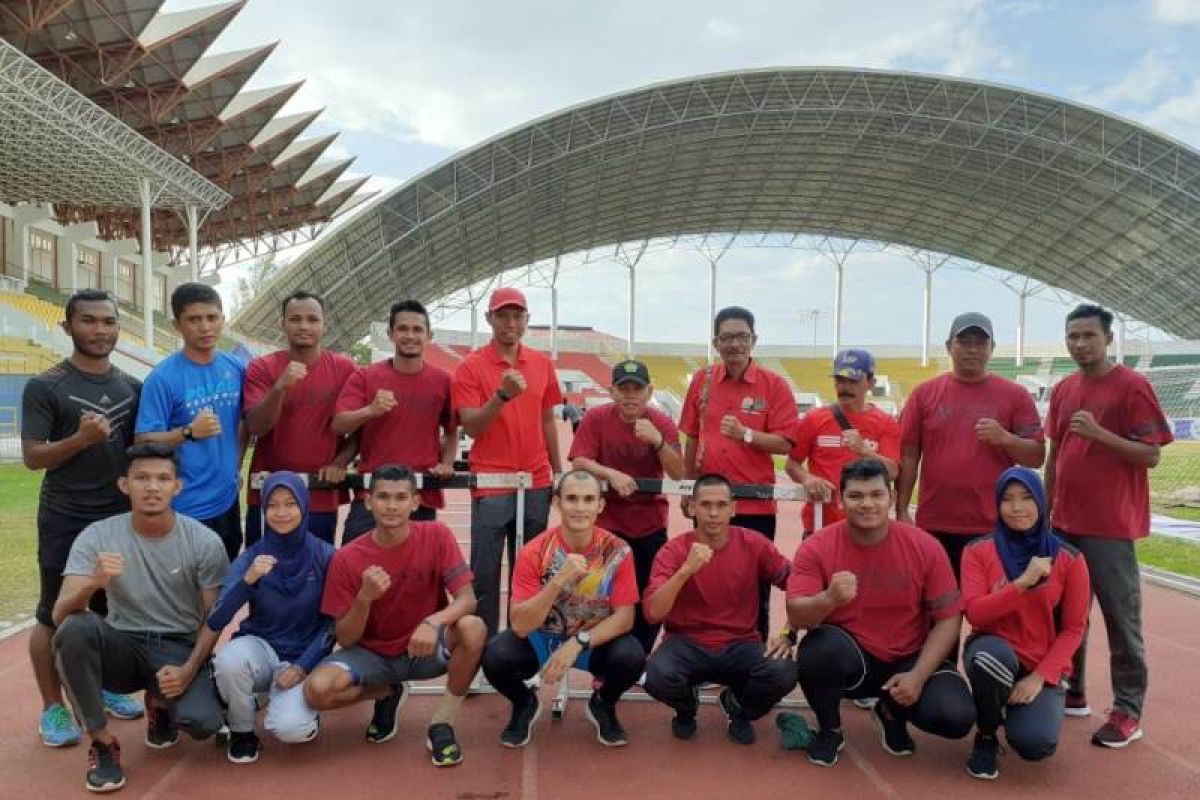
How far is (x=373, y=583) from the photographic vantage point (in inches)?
149

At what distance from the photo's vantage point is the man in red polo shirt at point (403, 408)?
465 centimetres

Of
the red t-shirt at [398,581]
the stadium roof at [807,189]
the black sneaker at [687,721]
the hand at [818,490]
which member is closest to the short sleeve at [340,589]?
the red t-shirt at [398,581]

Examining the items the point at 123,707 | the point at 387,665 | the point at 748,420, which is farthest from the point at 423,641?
the point at 748,420

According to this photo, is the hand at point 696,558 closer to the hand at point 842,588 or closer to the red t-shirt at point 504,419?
the hand at point 842,588

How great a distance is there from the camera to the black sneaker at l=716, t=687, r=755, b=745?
4.15 metres

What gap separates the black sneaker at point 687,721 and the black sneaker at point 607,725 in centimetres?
26

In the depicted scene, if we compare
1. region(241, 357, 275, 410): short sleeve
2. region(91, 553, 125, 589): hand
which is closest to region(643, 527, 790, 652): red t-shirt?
region(241, 357, 275, 410): short sleeve

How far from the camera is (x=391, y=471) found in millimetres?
4074

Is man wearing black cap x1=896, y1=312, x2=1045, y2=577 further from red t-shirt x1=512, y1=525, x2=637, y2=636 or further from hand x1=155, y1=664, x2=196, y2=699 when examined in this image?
hand x1=155, y1=664, x2=196, y2=699

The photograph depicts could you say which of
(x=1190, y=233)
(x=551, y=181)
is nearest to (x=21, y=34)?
(x=551, y=181)

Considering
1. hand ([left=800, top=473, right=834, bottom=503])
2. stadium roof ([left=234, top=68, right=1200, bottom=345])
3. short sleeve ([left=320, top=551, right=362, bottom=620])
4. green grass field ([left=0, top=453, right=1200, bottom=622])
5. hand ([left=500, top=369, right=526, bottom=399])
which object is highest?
stadium roof ([left=234, top=68, right=1200, bottom=345])

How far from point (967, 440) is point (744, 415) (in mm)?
1192

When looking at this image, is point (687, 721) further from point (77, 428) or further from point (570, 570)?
point (77, 428)

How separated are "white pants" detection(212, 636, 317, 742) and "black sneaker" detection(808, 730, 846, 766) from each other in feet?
7.71
